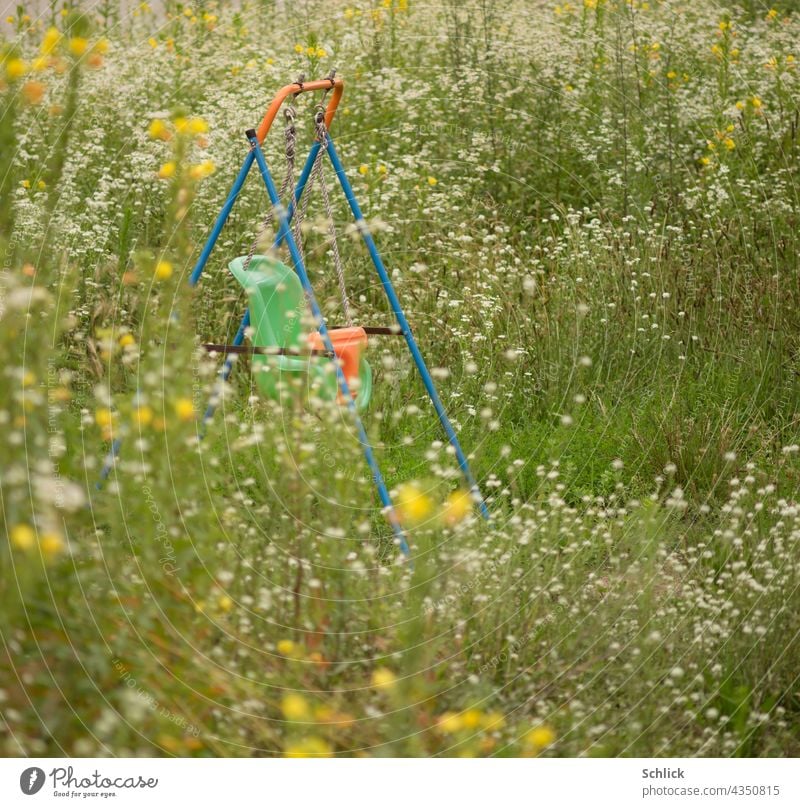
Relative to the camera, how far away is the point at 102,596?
6.89ft

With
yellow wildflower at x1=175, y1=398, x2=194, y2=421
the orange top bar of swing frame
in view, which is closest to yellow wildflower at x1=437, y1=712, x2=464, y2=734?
yellow wildflower at x1=175, y1=398, x2=194, y2=421

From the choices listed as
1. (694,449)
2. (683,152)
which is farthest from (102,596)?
(683,152)

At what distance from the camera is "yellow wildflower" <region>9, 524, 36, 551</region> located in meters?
1.86

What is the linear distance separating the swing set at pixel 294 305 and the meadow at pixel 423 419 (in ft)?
0.48

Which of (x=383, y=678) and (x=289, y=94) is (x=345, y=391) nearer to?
(x=289, y=94)

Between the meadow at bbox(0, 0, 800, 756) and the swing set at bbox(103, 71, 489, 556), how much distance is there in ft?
0.48

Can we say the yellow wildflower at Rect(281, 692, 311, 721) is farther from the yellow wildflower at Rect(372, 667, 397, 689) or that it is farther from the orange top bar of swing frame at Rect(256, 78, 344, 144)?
the orange top bar of swing frame at Rect(256, 78, 344, 144)

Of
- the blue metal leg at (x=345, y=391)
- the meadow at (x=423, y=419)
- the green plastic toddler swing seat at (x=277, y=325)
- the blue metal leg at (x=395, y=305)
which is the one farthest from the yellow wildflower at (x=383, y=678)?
the blue metal leg at (x=395, y=305)

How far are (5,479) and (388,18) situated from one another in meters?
6.42

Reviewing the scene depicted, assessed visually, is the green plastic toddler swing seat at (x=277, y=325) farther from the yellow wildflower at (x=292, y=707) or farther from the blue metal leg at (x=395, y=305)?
the yellow wildflower at (x=292, y=707)

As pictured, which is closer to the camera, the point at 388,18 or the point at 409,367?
the point at 409,367

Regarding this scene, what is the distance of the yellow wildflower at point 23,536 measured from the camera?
186 centimetres

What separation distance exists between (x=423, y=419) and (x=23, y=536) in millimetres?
2892

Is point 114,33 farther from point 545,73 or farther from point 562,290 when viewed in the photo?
point 562,290
